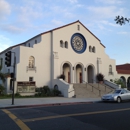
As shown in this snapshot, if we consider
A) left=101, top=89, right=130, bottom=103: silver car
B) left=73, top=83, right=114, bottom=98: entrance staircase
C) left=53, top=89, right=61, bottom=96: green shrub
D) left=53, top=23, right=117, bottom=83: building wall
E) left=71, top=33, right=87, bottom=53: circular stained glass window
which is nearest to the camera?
left=101, top=89, right=130, bottom=103: silver car

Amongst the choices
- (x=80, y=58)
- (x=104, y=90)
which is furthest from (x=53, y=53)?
(x=104, y=90)

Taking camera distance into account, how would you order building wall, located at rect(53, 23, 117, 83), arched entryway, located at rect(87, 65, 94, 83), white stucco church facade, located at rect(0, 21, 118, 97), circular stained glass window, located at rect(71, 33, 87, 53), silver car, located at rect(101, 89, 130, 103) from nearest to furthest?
silver car, located at rect(101, 89, 130, 103) → white stucco church facade, located at rect(0, 21, 118, 97) → building wall, located at rect(53, 23, 117, 83) → circular stained glass window, located at rect(71, 33, 87, 53) → arched entryway, located at rect(87, 65, 94, 83)

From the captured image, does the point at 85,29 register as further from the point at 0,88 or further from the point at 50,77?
the point at 0,88

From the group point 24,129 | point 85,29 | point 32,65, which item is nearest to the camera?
point 24,129

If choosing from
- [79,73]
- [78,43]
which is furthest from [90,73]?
[78,43]

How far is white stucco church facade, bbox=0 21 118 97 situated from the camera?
86.5 ft

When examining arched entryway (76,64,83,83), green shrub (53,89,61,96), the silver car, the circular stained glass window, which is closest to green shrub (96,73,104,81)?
arched entryway (76,64,83,83)

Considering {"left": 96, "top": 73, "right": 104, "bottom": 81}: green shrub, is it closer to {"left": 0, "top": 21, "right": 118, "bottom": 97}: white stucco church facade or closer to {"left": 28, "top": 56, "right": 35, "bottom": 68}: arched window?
{"left": 0, "top": 21, "right": 118, "bottom": 97}: white stucco church facade

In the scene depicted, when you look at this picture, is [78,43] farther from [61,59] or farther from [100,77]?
[100,77]

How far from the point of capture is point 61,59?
30.0 m

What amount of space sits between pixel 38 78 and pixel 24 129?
20.9 meters

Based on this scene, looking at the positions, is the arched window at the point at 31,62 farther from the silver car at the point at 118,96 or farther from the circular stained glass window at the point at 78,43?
the silver car at the point at 118,96

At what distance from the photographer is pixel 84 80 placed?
3278 cm

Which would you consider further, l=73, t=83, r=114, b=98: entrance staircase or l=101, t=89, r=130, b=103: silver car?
l=73, t=83, r=114, b=98: entrance staircase
